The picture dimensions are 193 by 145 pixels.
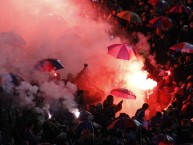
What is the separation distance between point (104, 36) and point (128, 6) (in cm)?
183

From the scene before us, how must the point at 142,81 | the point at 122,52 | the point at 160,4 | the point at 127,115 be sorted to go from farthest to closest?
the point at 160,4 < the point at 142,81 < the point at 122,52 < the point at 127,115

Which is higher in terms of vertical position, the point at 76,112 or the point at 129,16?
the point at 129,16

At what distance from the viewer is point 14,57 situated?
12.2 meters

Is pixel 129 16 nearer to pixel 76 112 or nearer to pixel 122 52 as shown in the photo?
pixel 122 52

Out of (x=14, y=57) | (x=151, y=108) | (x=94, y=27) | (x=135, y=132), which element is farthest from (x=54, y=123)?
(x=94, y=27)

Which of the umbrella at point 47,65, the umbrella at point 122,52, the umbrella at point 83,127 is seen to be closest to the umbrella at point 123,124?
the umbrella at point 83,127

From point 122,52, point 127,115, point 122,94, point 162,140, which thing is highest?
point 122,52

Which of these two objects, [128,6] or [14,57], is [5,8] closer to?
[14,57]

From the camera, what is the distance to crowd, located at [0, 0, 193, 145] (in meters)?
8.58

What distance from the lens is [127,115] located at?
31.6ft

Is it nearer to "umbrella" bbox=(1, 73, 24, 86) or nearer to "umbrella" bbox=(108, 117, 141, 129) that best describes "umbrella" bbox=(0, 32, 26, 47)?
"umbrella" bbox=(1, 73, 24, 86)

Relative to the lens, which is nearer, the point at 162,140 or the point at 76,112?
the point at 162,140

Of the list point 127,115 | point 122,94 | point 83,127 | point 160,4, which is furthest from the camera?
point 160,4

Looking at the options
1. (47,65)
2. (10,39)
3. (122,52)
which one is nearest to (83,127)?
(47,65)
